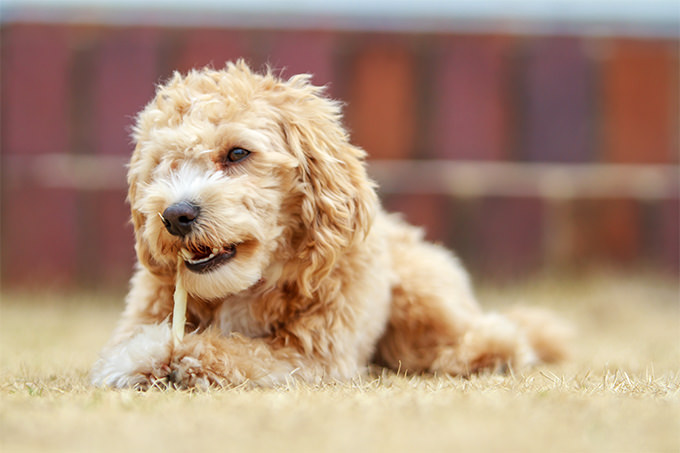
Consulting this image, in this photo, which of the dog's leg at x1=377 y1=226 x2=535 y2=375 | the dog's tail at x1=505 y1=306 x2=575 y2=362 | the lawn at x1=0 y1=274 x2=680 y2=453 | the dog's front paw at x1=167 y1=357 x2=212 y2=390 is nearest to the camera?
the lawn at x1=0 y1=274 x2=680 y2=453

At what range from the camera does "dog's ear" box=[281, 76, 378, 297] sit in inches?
155

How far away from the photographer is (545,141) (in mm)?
9094

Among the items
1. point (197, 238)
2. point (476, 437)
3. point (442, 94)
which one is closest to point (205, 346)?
point (197, 238)

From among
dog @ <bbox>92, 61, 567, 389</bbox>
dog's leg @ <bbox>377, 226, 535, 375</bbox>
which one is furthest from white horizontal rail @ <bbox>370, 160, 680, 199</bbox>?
dog @ <bbox>92, 61, 567, 389</bbox>

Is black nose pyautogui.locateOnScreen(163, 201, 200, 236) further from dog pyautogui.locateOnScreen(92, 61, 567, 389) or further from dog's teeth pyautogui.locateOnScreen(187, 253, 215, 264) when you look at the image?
dog's teeth pyautogui.locateOnScreen(187, 253, 215, 264)

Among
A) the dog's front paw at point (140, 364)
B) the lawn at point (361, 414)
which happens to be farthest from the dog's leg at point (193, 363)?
the lawn at point (361, 414)

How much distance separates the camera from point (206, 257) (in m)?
3.76

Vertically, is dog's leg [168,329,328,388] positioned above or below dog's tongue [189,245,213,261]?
below

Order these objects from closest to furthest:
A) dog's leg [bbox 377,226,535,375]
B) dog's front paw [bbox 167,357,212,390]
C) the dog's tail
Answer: dog's front paw [bbox 167,357,212,390] → dog's leg [bbox 377,226,535,375] → the dog's tail

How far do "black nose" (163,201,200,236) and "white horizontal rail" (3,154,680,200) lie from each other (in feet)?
16.9

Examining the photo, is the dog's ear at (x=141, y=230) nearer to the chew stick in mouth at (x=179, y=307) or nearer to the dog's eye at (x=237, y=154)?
the chew stick in mouth at (x=179, y=307)

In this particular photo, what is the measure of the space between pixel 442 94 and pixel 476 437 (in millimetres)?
6949

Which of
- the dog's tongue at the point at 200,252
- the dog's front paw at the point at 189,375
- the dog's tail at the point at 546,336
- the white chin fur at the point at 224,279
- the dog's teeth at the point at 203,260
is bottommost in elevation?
the dog's tail at the point at 546,336

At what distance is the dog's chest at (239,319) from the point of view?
4.01m
